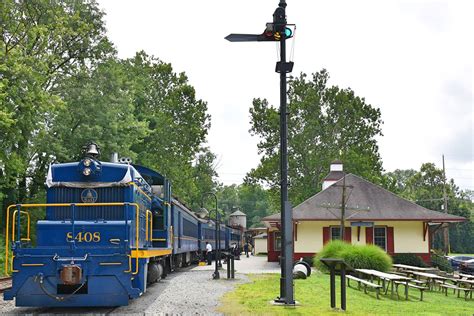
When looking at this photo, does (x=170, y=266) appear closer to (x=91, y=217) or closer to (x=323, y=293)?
(x=323, y=293)

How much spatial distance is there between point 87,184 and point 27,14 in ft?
69.6

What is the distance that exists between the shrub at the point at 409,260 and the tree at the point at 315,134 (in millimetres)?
17331

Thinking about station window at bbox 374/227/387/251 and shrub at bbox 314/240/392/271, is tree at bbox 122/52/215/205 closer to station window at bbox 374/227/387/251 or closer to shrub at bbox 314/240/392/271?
station window at bbox 374/227/387/251

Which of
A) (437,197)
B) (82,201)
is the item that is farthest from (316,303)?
(437,197)

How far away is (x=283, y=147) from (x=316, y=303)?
370 cm

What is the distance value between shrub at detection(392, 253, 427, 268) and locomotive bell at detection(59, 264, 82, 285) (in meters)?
25.1

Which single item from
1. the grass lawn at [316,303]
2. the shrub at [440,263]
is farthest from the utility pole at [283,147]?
the shrub at [440,263]

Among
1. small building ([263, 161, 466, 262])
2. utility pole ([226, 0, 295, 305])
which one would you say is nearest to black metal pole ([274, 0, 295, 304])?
utility pole ([226, 0, 295, 305])

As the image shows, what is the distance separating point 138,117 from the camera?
155 feet

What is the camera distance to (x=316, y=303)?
13.7 meters

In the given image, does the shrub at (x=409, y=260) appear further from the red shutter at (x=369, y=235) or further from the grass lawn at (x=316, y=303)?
the grass lawn at (x=316, y=303)

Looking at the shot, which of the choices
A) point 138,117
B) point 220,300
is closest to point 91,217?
point 220,300

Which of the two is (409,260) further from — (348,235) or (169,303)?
(169,303)

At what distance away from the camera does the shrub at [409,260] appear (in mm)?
33094
